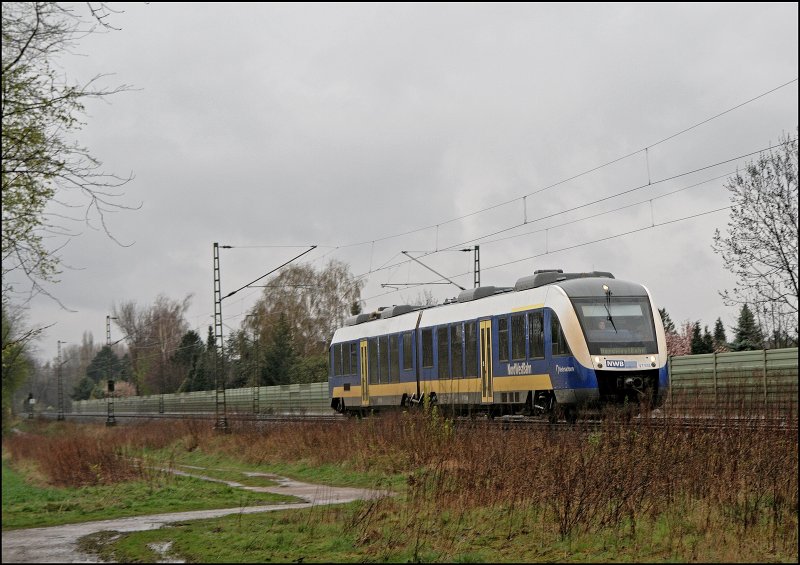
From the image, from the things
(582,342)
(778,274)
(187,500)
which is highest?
(778,274)

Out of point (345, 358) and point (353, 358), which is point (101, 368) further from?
point (353, 358)

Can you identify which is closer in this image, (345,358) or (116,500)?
(116,500)

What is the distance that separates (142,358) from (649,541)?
9747 centimetres

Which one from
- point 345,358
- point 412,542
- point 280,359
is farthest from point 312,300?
point 412,542

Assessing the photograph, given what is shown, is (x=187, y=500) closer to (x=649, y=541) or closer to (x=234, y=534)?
(x=234, y=534)

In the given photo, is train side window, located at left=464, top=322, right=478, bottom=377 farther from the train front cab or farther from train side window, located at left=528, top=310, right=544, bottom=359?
the train front cab

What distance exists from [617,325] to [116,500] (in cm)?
1233

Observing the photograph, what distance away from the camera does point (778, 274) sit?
31.7 metres

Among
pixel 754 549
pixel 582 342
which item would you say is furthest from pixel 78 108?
pixel 582 342

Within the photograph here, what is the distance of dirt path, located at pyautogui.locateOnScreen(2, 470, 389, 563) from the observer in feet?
38.3

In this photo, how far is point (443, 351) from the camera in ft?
102

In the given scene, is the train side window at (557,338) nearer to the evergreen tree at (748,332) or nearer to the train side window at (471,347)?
the train side window at (471,347)

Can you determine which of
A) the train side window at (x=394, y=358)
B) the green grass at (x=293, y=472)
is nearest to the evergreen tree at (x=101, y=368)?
the green grass at (x=293, y=472)

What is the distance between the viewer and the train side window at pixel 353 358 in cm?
3881
